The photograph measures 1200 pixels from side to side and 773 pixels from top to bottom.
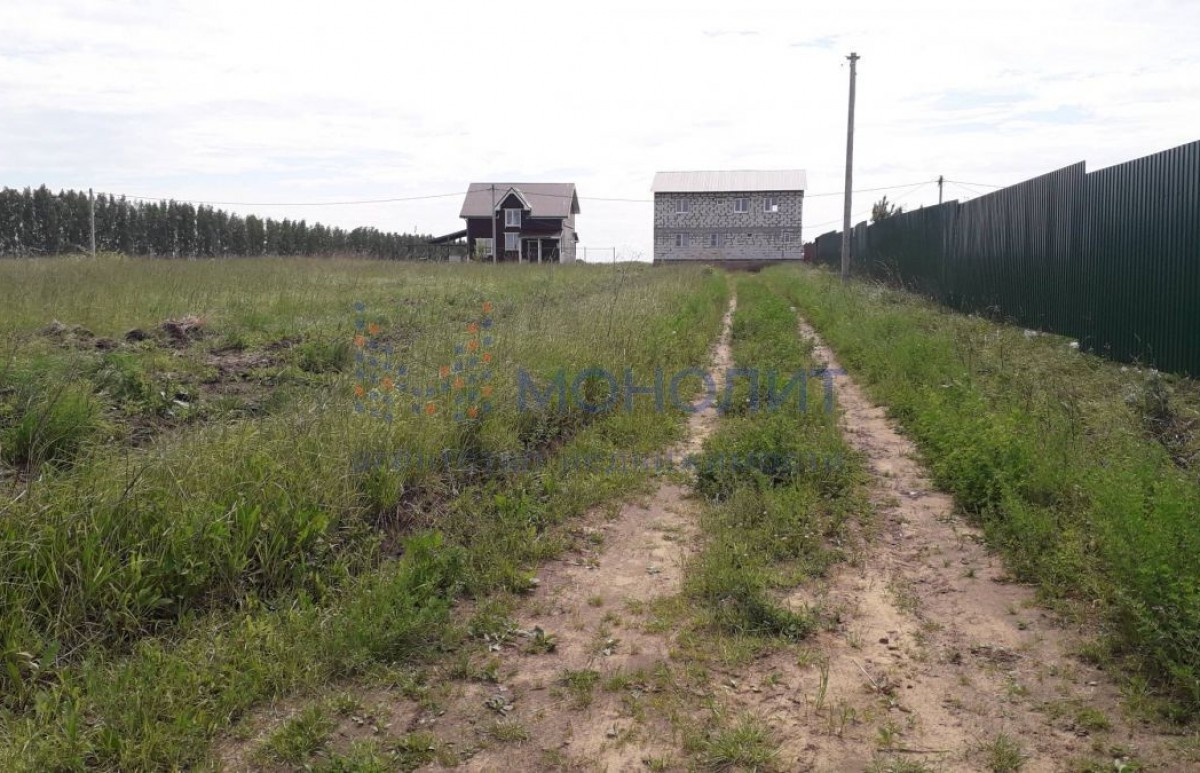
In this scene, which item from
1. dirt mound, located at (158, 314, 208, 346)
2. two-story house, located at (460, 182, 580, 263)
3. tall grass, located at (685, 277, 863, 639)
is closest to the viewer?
tall grass, located at (685, 277, 863, 639)

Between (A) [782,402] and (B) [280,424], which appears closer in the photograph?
(B) [280,424]

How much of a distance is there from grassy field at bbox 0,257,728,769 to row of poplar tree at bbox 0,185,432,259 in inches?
1263

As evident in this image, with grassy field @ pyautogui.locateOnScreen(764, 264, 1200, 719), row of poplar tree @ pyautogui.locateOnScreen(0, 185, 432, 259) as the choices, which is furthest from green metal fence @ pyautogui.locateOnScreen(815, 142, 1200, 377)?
row of poplar tree @ pyautogui.locateOnScreen(0, 185, 432, 259)

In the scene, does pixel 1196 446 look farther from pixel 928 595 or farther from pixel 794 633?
pixel 794 633

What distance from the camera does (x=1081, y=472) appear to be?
4957 mm

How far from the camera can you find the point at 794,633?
3648 mm

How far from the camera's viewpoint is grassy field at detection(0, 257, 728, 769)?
9.95ft

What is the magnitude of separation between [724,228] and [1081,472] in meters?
48.1

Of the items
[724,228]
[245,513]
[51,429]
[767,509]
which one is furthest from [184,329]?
[724,228]

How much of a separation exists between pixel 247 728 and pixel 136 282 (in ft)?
41.4

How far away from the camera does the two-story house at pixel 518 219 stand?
4788 centimetres

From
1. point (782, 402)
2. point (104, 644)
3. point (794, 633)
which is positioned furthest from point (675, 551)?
point (782, 402)

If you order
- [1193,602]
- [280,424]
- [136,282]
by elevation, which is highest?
[136,282]

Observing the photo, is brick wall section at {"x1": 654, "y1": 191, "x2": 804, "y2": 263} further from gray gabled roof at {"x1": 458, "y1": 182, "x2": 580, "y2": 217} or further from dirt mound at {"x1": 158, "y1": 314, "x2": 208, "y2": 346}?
dirt mound at {"x1": 158, "y1": 314, "x2": 208, "y2": 346}
